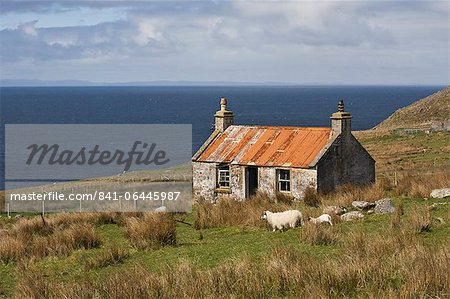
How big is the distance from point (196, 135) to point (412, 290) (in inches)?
4056

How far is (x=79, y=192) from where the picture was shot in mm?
39688

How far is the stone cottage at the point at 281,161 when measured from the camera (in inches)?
1032

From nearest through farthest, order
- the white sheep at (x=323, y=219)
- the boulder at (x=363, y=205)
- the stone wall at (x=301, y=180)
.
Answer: the white sheep at (x=323, y=219)
the boulder at (x=363, y=205)
the stone wall at (x=301, y=180)

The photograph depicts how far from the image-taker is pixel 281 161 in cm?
2673

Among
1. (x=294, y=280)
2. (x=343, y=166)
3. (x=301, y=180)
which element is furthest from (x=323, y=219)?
(x=343, y=166)

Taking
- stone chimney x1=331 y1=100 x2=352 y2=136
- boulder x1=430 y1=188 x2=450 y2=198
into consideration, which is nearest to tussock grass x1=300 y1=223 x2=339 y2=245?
boulder x1=430 y1=188 x2=450 y2=198

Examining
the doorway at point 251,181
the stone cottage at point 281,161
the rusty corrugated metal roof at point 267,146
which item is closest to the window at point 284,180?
the stone cottage at point 281,161

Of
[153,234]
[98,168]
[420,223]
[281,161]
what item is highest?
[281,161]

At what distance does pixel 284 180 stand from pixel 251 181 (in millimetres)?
2026

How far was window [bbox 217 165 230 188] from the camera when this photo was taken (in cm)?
2833

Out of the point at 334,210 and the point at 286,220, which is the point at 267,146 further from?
the point at 286,220

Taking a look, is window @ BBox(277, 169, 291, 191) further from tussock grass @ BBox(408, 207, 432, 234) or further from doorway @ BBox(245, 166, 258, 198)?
tussock grass @ BBox(408, 207, 432, 234)

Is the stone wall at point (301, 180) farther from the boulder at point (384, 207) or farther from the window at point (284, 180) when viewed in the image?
the boulder at point (384, 207)

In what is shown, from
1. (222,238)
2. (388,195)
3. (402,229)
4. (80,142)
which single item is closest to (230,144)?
(388,195)
